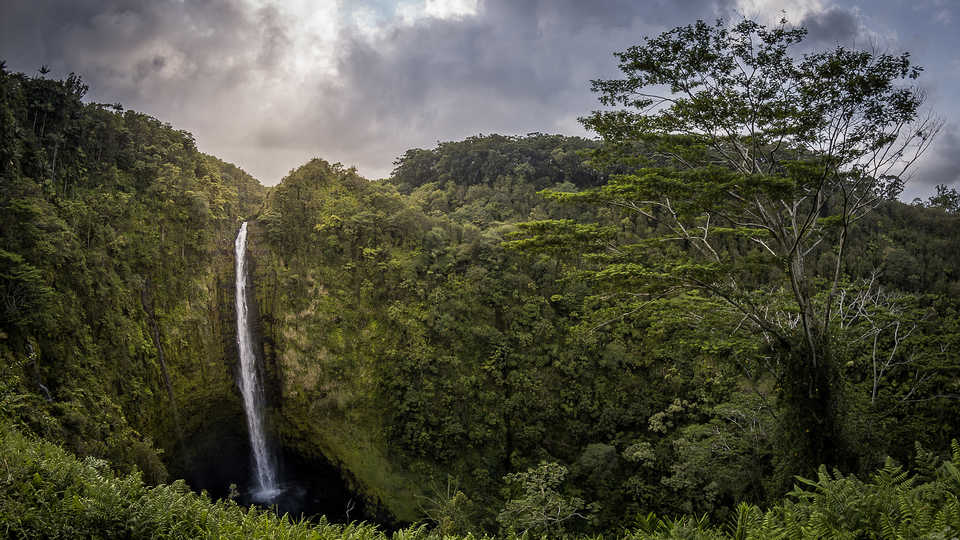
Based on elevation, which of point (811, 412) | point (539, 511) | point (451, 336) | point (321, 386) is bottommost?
point (539, 511)

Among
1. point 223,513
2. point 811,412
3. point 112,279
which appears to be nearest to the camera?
point 223,513

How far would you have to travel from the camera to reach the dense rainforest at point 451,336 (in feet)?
29.0

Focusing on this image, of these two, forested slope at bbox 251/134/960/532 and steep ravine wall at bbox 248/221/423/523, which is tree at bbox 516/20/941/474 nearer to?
forested slope at bbox 251/134/960/532

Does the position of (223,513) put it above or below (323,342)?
below

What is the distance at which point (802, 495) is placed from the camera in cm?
421

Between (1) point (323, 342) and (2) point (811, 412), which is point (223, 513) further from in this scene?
(1) point (323, 342)

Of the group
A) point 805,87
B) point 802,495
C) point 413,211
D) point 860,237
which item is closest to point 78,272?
point 413,211

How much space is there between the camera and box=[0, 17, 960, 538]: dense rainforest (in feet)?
29.0

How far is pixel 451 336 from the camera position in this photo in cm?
1780

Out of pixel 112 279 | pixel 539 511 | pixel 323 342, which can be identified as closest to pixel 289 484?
A: pixel 323 342

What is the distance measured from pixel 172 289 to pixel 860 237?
29.7 metres

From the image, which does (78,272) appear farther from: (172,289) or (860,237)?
(860,237)

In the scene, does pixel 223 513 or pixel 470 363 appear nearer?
pixel 223 513

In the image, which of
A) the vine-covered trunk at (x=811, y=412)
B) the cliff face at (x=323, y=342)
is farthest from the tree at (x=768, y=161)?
the cliff face at (x=323, y=342)
